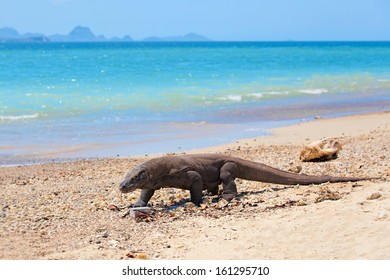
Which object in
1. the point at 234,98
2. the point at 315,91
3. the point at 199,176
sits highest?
the point at 199,176

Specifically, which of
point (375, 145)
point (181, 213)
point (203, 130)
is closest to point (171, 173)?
point (181, 213)

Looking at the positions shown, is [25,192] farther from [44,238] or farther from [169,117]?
[169,117]

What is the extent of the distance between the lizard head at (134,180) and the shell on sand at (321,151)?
13.3 feet

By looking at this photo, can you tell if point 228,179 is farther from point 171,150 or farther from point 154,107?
point 154,107

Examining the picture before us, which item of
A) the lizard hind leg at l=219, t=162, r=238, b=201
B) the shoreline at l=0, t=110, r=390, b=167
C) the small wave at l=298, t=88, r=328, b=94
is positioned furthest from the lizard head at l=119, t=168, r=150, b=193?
the small wave at l=298, t=88, r=328, b=94

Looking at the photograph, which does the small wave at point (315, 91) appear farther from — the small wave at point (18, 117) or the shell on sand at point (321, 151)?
the shell on sand at point (321, 151)

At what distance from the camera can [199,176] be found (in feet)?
29.8

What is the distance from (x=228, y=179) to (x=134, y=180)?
1471mm

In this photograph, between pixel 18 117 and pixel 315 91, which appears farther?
pixel 315 91

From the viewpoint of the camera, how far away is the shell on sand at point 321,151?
11.7 metres

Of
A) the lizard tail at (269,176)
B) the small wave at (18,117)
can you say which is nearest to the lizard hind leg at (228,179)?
the lizard tail at (269,176)

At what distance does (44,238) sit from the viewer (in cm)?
778

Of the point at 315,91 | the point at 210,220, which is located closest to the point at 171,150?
the point at 210,220
